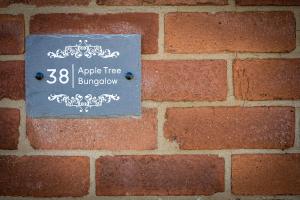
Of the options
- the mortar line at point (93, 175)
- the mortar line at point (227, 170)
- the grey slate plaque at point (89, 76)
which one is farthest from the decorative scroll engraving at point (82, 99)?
the mortar line at point (227, 170)

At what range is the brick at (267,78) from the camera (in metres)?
0.61

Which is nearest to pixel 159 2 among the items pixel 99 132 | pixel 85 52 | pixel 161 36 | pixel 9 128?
pixel 161 36

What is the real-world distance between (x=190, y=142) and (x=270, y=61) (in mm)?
217

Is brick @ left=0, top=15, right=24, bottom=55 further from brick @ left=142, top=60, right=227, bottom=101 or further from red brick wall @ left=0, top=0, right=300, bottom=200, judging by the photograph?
brick @ left=142, top=60, right=227, bottom=101

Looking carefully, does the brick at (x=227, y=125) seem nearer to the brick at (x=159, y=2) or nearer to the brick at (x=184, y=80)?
the brick at (x=184, y=80)

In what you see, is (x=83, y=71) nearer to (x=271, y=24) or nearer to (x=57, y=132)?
(x=57, y=132)

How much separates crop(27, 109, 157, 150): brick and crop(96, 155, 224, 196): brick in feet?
A: 0.09

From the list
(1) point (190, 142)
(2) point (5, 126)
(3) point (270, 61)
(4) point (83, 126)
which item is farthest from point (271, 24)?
(2) point (5, 126)

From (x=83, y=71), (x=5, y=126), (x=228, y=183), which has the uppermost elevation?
(x=83, y=71)

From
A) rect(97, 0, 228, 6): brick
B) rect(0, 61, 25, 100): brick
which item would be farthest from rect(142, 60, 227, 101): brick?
rect(0, 61, 25, 100): brick

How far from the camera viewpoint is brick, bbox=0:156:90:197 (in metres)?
0.61

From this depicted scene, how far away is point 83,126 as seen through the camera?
61 centimetres

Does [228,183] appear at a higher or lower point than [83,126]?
lower

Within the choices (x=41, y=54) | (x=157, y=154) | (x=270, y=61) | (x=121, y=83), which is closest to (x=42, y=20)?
(x=41, y=54)
